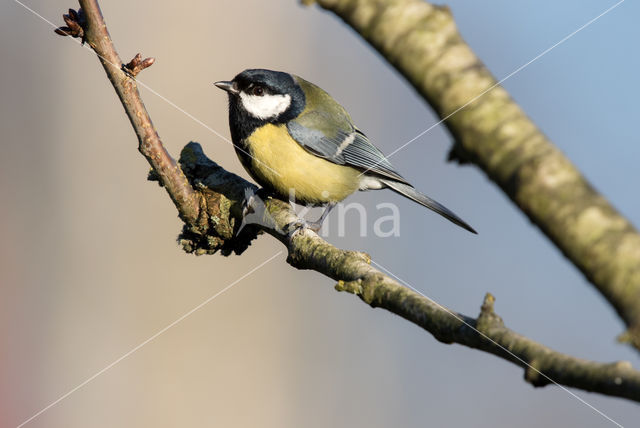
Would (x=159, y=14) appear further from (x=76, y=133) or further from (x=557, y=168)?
(x=557, y=168)

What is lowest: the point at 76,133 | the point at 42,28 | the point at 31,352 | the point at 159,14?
the point at 31,352

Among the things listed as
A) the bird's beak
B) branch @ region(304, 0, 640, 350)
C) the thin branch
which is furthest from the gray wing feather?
branch @ region(304, 0, 640, 350)

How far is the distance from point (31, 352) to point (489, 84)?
15.6 ft

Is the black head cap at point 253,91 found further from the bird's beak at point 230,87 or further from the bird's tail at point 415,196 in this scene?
the bird's tail at point 415,196

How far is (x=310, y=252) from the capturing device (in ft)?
5.63

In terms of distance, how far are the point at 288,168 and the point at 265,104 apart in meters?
0.32

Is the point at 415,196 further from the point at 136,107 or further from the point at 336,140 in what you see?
the point at 136,107

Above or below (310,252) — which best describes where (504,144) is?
below

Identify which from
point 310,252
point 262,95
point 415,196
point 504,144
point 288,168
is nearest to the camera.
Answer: point 504,144

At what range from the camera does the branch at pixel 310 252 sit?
0.75 meters

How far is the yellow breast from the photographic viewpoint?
8.87 feet

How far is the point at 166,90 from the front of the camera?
184 inches

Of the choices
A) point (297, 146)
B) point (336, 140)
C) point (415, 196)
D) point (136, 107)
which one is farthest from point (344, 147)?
point (136, 107)

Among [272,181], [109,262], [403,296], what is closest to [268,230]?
[272,181]
